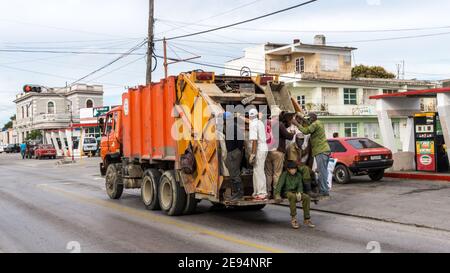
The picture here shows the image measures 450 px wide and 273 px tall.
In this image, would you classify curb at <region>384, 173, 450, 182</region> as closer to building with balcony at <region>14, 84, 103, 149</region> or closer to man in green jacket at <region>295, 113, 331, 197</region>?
man in green jacket at <region>295, 113, 331, 197</region>

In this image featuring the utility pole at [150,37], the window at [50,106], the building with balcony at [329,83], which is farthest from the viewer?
the window at [50,106]

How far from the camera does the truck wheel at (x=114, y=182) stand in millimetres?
14008

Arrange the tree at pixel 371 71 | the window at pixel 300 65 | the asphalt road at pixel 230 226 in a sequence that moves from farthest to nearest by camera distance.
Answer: the tree at pixel 371 71 → the window at pixel 300 65 → the asphalt road at pixel 230 226

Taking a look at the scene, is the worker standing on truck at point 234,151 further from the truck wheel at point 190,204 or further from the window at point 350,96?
the window at point 350,96

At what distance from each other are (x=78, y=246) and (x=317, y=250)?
3.68m

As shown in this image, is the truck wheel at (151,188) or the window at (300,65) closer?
the truck wheel at (151,188)

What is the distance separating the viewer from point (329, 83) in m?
45.0

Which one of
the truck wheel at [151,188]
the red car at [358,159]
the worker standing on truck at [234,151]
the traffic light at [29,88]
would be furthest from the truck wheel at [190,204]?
the traffic light at [29,88]

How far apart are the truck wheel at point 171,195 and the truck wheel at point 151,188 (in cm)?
31

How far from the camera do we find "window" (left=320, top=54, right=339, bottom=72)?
1847 inches

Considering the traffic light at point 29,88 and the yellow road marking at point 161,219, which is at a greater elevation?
the traffic light at point 29,88

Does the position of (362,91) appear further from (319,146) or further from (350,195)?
(319,146)

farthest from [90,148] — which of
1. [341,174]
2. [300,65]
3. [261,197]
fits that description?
[261,197]

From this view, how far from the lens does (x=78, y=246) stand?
7789 millimetres
